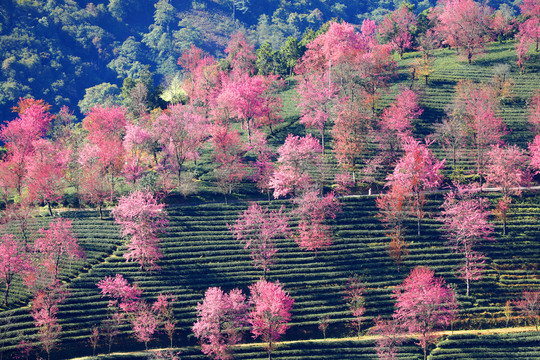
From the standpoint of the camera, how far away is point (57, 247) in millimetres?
64562

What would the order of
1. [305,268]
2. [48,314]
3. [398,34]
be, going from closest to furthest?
[48,314] < [305,268] < [398,34]

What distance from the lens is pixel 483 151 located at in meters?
82.1

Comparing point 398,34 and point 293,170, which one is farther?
point 398,34

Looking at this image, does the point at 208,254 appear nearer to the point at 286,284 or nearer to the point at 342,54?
the point at 286,284

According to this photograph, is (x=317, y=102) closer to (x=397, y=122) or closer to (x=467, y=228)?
(x=397, y=122)

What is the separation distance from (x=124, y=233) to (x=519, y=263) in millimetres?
48858

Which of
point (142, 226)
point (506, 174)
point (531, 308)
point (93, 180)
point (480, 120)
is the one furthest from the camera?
point (480, 120)

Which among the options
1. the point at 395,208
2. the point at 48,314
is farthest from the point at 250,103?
the point at 48,314

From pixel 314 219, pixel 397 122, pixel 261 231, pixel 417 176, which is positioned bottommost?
pixel 261 231

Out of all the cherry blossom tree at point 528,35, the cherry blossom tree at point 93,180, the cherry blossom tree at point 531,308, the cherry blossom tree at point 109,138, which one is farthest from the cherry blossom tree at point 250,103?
the cherry blossom tree at point 528,35

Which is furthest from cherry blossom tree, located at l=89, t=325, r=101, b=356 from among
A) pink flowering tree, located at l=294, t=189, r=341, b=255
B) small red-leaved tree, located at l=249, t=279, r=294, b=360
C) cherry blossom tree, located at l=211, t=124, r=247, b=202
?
pink flowering tree, located at l=294, t=189, r=341, b=255

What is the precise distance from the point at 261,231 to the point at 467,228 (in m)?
25.4

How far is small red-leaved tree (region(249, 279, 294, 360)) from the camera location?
191ft

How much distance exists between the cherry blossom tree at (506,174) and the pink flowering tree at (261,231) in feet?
93.6
